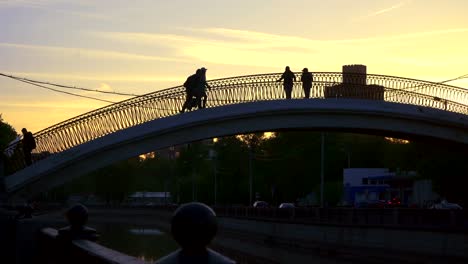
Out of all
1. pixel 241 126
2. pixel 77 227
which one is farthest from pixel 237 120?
pixel 77 227

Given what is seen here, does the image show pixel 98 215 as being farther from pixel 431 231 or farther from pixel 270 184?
pixel 431 231

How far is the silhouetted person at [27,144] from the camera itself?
29.0m

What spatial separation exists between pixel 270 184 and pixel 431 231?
53.9 meters

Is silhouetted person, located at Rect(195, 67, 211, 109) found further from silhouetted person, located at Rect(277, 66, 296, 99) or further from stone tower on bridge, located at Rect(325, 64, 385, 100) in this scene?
stone tower on bridge, located at Rect(325, 64, 385, 100)

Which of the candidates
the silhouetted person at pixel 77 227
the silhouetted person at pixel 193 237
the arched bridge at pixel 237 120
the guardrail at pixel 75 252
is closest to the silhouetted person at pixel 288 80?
the arched bridge at pixel 237 120

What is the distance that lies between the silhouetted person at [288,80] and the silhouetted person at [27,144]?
9.09 meters

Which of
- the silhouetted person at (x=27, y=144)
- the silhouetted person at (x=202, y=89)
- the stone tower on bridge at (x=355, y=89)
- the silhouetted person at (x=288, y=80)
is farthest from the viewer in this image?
the stone tower on bridge at (x=355, y=89)

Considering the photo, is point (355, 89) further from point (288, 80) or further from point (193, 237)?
point (193, 237)

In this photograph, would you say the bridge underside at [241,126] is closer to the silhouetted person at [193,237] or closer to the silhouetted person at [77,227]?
the silhouetted person at [77,227]

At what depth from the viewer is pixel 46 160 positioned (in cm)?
2947

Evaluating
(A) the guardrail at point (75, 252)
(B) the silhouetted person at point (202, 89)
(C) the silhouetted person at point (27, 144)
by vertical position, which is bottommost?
(A) the guardrail at point (75, 252)

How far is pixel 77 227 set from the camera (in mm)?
9242

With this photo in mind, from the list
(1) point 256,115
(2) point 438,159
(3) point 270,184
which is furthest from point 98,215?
(1) point 256,115

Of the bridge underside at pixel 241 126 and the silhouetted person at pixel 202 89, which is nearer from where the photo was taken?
the bridge underside at pixel 241 126
